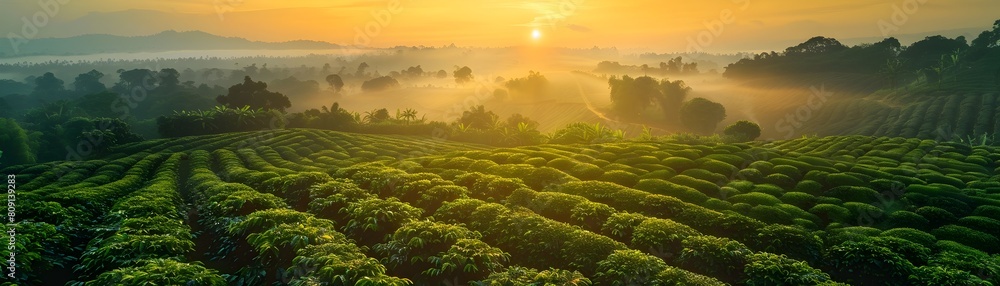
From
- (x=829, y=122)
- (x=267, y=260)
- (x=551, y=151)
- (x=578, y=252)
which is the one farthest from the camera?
(x=829, y=122)

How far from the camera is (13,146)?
247ft

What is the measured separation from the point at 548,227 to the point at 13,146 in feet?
306

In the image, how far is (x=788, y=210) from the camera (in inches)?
1022

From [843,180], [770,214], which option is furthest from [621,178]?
[843,180]

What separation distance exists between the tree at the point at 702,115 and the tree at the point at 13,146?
136m

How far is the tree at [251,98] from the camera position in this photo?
359ft

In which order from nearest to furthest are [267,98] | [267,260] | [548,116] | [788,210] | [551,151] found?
[267,260] < [788,210] < [551,151] < [267,98] < [548,116]

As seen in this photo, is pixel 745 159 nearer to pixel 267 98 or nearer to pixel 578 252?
pixel 578 252

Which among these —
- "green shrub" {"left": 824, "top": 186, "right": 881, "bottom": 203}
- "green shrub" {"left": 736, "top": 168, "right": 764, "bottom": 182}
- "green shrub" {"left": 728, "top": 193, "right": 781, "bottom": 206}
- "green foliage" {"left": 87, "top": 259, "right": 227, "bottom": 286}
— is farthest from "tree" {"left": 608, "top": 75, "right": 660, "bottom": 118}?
"green foliage" {"left": 87, "top": 259, "right": 227, "bottom": 286}

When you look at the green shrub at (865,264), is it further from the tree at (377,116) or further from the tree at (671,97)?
the tree at (671,97)

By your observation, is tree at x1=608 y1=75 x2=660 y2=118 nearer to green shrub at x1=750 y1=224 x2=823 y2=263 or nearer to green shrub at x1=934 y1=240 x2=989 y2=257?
green shrub at x1=934 y1=240 x2=989 y2=257

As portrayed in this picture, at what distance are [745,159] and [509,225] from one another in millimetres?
26011

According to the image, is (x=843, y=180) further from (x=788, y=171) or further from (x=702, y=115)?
(x=702, y=115)

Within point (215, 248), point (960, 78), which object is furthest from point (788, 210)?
point (960, 78)
